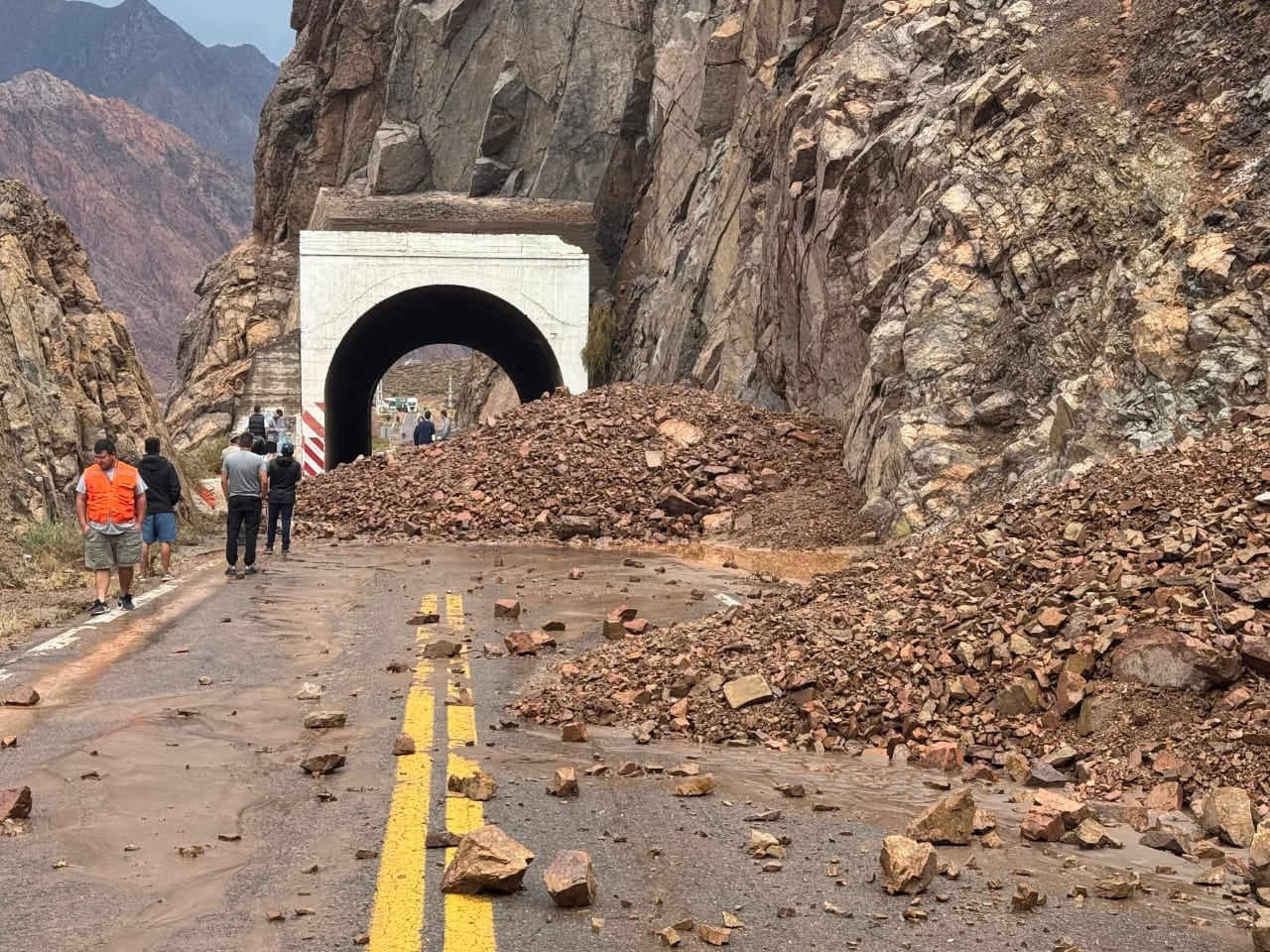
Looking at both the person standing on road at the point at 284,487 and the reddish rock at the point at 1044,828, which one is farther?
the person standing on road at the point at 284,487

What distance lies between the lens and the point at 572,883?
4141mm

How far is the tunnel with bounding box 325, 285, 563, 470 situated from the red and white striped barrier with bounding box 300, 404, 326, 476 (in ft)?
3.73

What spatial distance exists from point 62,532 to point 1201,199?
49.3ft

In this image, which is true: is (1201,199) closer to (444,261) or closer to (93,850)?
(93,850)

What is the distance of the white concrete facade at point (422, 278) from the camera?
30891 millimetres

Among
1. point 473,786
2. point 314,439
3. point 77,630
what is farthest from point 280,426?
point 473,786

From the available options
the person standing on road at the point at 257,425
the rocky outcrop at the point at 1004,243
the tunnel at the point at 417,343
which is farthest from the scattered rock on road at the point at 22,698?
the tunnel at the point at 417,343

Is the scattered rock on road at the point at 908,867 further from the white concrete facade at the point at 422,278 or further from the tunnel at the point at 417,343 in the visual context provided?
the tunnel at the point at 417,343

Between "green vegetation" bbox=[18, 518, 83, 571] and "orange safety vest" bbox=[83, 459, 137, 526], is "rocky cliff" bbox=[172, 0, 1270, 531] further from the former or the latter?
"green vegetation" bbox=[18, 518, 83, 571]

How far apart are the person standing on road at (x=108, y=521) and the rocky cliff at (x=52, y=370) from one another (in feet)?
17.5

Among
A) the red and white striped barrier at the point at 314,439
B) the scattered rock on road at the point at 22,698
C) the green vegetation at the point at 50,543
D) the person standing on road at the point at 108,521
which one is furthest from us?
the red and white striped barrier at the point at 314,439

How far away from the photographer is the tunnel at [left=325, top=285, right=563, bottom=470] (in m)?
32.2

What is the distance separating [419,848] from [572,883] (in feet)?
2.70

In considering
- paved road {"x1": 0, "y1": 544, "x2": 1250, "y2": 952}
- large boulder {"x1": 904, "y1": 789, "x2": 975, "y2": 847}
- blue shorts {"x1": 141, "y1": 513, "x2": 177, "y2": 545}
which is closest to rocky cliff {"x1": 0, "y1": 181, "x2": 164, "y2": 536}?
blue shorts {"x1": 141, "y1": 513, "x2": 177, "y2": 545}
